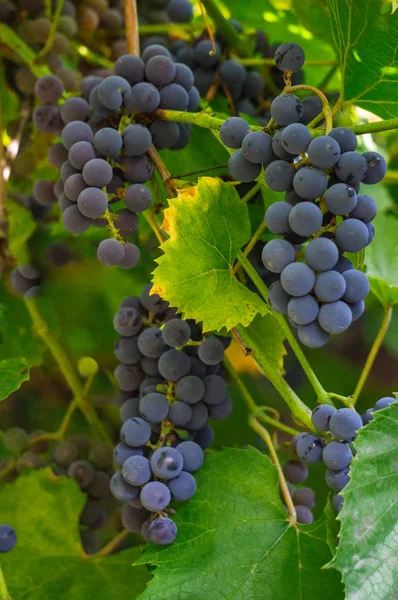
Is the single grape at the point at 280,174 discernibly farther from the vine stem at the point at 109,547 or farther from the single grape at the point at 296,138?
the vine stem at the point at 109,547

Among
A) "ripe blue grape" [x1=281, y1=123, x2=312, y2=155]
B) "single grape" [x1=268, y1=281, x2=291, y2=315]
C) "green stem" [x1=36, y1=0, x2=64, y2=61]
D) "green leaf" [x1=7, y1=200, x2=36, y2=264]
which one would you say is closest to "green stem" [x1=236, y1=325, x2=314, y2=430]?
"single grape" [x1=268, y1=281, x2=291, y2=315]

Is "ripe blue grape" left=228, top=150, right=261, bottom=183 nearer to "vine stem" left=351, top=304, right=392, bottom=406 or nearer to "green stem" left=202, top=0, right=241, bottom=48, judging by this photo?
"vine stem" left=351, top=304, right=392, bottom=406

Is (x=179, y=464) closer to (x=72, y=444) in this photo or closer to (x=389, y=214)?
(x=72, y=444)

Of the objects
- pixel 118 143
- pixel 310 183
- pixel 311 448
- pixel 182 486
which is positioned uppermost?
pixel 310 183

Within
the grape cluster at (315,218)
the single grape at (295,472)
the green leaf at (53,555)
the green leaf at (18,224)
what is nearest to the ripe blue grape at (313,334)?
the grape cluster at (315,218)

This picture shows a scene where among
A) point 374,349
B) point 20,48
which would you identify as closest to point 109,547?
point 374,349

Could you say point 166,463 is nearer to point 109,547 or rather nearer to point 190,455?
point 190,455

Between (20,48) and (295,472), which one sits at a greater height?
(20,48)
